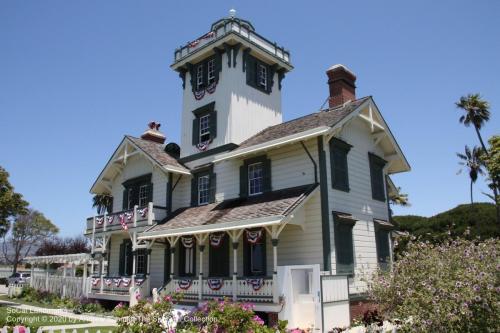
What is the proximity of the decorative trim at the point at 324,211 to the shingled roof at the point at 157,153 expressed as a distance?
8185 millimetres

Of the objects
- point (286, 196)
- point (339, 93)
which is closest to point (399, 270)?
point (286, 196)

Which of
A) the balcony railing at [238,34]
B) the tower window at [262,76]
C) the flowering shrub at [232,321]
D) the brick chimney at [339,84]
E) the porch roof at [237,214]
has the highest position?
the balcony railing at [238,34]

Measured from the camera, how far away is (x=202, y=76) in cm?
2356

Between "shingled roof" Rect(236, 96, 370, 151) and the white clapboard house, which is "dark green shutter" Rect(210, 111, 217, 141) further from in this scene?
"shingled roof" Rect(236, 96, 370, 151)

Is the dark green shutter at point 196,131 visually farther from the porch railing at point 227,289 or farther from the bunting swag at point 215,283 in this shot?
the bunting swag at point 215,283

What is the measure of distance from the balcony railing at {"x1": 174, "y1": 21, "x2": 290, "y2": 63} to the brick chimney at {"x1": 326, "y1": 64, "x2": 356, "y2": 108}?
14.1ft

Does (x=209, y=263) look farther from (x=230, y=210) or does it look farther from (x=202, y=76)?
(x=202, y=76)

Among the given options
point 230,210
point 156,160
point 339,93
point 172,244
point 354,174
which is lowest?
point 172,244

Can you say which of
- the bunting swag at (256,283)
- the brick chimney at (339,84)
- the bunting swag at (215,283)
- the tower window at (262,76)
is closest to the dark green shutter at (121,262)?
the bunting swag at (215,283)

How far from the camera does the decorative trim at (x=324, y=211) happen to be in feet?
50.7

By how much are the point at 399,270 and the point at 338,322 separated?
3.86 metres

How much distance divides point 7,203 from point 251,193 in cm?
1342

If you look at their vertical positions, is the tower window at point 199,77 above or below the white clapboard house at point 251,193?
above

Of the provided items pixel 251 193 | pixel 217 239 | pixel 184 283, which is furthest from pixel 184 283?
pixel 251 193
